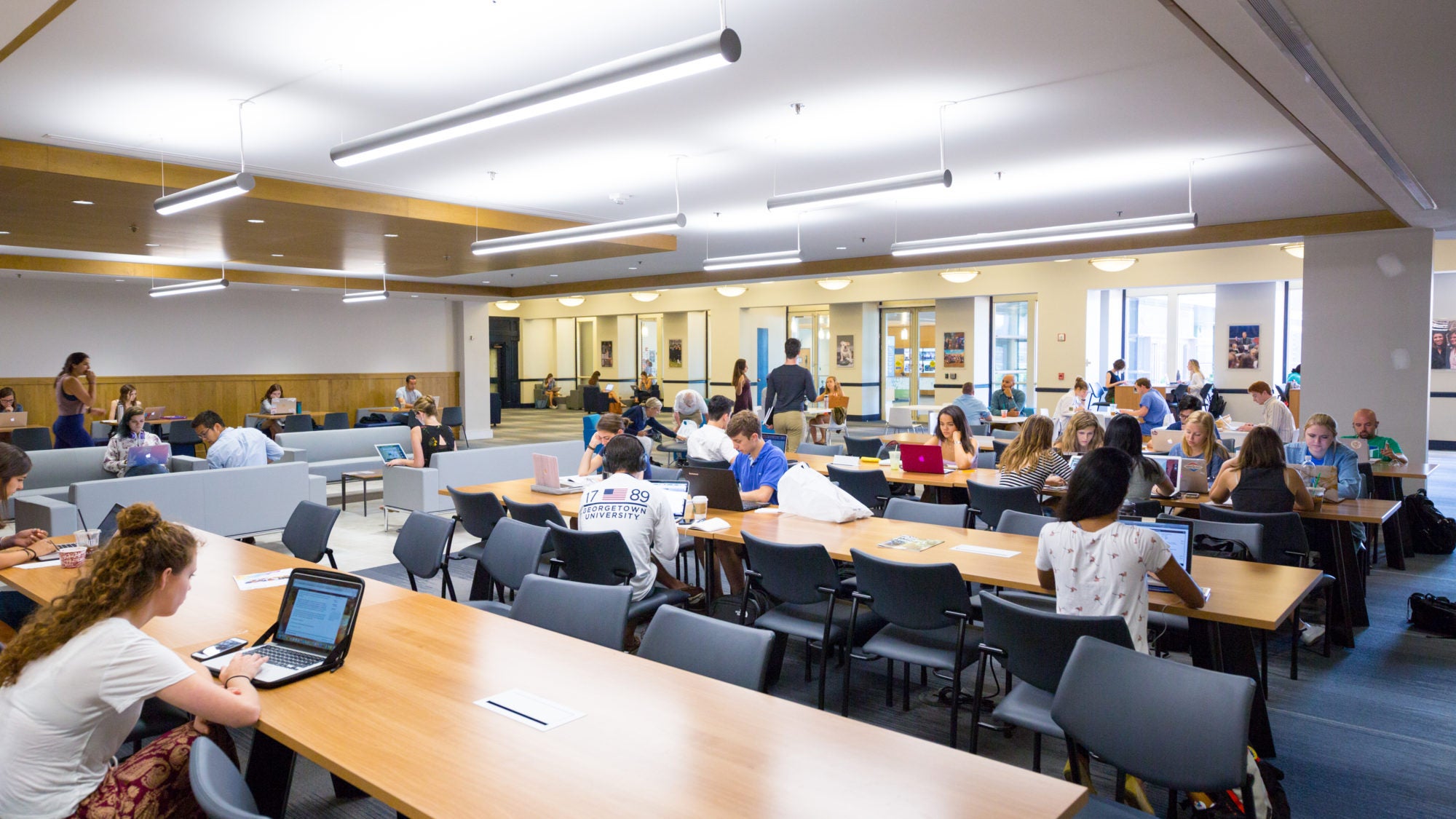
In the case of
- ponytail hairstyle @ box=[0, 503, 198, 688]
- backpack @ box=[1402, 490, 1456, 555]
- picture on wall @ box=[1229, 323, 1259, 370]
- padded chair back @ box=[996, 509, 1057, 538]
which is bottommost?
backpack @ box=[1402, 490, 1456, 555]

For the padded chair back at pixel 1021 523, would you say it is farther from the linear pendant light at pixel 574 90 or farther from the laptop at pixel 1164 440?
the laptop at pixel 1164 440

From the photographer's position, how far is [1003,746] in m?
3.53

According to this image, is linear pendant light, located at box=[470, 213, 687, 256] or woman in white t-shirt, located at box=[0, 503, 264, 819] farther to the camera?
linear pendant light, located at box=[470, 213, 687, 256]

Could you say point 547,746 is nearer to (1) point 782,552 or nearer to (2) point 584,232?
(1) point 782,552

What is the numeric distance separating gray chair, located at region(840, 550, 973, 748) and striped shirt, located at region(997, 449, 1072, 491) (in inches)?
76.7

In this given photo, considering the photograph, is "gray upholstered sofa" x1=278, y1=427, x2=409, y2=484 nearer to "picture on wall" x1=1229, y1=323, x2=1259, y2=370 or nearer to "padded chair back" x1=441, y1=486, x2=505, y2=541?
"padded chair back" x1=441, y1=486, x2=505, y2=541

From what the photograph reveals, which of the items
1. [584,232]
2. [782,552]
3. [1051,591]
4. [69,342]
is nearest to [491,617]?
[782,552]

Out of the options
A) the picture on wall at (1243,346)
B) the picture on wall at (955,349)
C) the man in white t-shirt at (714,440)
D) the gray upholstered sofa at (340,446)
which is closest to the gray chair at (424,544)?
the man in white t-shirt at (714,440)

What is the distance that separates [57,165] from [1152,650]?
7.34 metres

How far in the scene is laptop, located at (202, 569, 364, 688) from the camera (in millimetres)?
2467

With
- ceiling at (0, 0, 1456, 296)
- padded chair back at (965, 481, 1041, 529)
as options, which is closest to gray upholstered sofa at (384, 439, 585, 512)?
ceiling at (0, 0, 1456, 296)

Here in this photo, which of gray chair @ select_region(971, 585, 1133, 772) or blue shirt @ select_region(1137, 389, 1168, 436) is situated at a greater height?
blue shirt @ select_region(1137, 389, 1168, 436)

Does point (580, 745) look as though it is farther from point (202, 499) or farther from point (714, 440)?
point (202, 499)

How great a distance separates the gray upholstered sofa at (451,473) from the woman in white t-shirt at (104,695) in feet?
18.5
